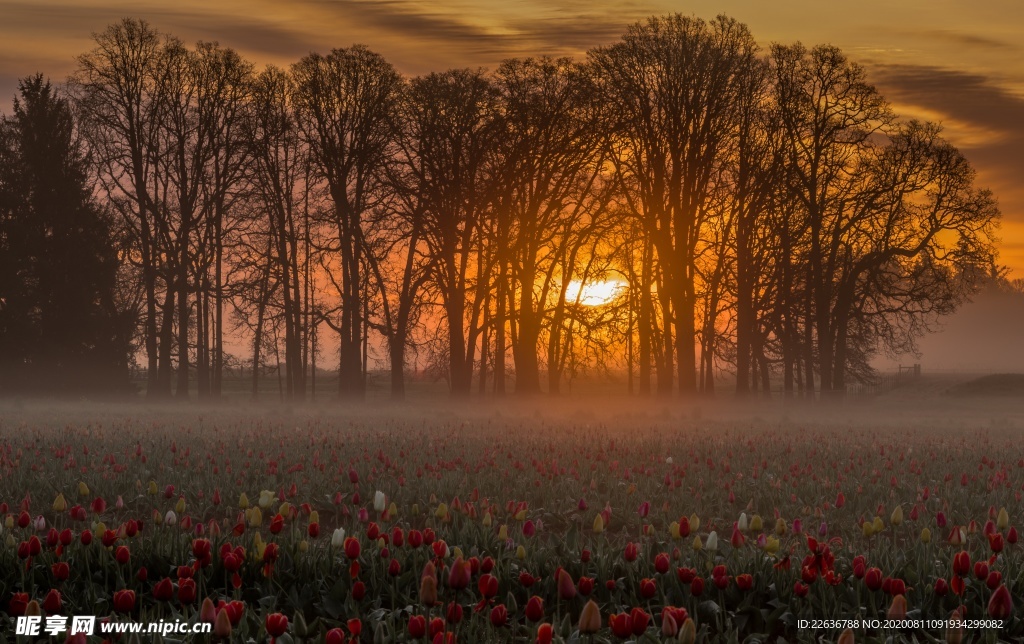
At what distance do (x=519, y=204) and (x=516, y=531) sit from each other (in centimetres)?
2654

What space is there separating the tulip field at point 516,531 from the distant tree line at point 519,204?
1491 centimetres

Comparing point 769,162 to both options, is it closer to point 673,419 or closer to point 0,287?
point 673,419

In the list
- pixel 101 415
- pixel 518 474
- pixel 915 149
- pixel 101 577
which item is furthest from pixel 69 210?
pixel 101 577

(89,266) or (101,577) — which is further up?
(89,266)

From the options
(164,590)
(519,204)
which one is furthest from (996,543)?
(519,204)

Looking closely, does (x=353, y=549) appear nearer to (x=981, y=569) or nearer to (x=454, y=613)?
(x=454, y=613)

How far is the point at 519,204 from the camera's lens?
33.3m

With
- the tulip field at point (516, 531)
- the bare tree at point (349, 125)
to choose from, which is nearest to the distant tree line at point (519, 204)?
the bare tree at point (349, 125)

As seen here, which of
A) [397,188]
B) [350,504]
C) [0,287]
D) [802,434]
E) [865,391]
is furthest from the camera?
[865,391]

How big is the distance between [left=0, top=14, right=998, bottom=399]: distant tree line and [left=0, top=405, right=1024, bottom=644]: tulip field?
48.9ft

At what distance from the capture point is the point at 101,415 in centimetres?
2214

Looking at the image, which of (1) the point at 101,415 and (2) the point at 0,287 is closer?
(1) the point at 101,415

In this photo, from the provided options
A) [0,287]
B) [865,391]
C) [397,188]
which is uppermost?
[397,188]

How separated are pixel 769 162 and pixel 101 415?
72.3ft
